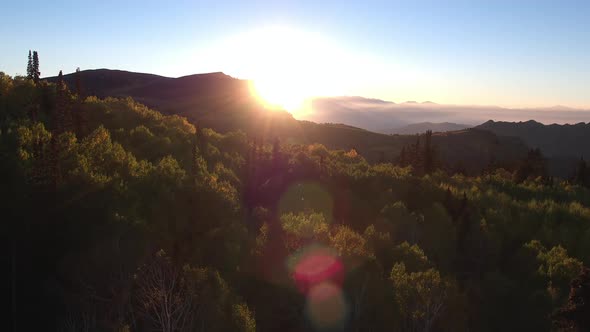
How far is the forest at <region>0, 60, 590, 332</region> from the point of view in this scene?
2453cm

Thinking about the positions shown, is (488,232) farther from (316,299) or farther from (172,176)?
(172,176)

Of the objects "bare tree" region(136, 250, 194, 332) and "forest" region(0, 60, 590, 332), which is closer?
"bare tree" region(136, 250, 194, 332)

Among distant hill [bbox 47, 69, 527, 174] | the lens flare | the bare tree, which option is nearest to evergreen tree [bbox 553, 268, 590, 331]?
the lens flare

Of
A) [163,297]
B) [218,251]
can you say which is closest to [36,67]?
[218,251]

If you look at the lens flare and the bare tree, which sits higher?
the bare tree

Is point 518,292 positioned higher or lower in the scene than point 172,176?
lower

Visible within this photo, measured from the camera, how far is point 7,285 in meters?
26.1

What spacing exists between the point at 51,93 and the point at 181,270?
34.4 meters

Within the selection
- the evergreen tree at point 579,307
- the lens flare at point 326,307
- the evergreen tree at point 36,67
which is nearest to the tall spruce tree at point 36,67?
the evergreen tree at point 36,67

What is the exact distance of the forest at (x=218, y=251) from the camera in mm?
24531

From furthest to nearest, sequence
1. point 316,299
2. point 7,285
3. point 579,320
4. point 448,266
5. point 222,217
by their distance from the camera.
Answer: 1. point 448,266
2. point 222,217
3. point 316,299
4. point 7,285
5. point 579,320

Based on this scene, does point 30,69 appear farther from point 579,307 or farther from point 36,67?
point 579,307

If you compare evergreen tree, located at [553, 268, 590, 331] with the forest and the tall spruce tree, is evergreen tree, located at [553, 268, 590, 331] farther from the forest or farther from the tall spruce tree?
the tall spruce tree

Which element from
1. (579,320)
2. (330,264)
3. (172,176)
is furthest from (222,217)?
(579,320)
